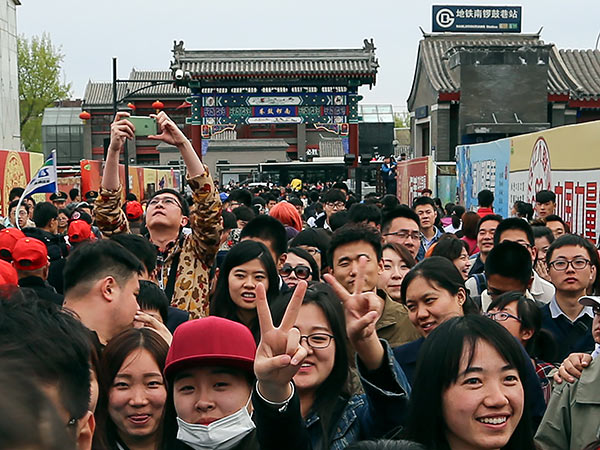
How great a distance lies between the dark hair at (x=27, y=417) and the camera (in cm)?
131

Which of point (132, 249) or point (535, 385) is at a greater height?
point (132, 249)

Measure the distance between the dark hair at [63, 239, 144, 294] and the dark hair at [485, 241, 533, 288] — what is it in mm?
2767

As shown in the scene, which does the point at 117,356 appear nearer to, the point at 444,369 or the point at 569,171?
the point at 444,369

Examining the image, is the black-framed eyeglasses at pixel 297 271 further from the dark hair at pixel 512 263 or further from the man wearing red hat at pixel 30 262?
the man wearing red hat at pixel 30 262

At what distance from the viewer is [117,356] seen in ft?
11.2

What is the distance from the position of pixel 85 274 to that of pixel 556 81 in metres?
31.7

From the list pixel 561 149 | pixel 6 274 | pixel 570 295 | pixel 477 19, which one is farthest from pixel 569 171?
pixel 477 19

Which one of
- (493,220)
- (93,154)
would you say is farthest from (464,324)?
(93,154)

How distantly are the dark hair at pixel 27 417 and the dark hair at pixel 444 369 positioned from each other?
167cm

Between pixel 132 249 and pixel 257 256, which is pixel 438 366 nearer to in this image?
pixel 257 256

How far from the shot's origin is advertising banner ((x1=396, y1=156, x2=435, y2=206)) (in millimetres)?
22375

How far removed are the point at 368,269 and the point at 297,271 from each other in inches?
30.1

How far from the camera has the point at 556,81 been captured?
33.1 m

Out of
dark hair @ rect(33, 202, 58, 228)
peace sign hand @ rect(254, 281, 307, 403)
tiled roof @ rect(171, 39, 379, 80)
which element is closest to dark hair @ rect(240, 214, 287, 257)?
peace sign hand @ rect(254, 281, 307, 403)
